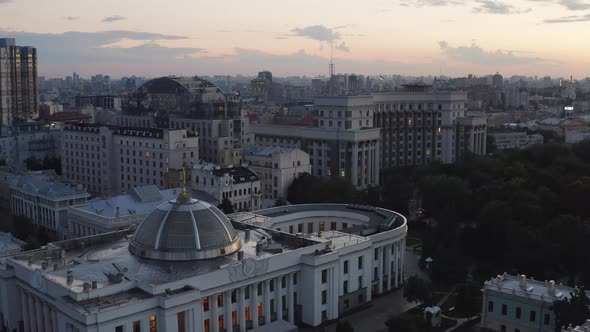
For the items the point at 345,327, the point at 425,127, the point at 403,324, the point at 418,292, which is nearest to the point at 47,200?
the point at 345,327

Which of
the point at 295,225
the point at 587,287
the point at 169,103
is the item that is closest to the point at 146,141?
the point at 169,103

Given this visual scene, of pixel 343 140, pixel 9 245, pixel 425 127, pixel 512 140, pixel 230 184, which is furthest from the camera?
pixel 512 140

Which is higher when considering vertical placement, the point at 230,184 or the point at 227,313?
the point at 230,184

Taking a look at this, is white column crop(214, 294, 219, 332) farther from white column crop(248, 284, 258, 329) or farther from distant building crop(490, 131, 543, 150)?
distant building crop(490, 131, 543, 150)

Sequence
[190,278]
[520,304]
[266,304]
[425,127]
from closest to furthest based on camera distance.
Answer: [190,278] → [520,304] → [266,304] → [425,127]

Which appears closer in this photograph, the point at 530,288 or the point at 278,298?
the point at 530,288

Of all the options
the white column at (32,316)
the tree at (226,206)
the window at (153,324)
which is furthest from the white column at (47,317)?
the tree at (226,206)

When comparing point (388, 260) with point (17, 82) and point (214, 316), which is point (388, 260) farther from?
point (17, 82)
